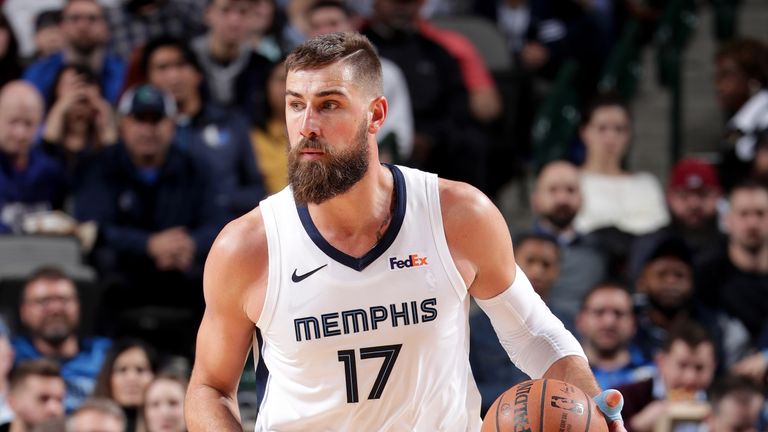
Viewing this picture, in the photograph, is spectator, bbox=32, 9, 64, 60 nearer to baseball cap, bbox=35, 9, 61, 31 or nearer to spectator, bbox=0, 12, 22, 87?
baseball cap, bbox=35, 9, 61, 31

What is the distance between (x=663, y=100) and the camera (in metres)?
13.2

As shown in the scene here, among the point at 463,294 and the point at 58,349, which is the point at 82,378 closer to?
the point at 58,349

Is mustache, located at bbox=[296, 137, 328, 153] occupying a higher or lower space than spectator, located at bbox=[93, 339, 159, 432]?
higher

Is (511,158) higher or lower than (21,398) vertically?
higher

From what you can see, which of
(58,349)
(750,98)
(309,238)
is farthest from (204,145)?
(309,238)

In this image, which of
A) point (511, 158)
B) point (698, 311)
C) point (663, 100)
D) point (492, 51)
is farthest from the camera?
point (663, 100)

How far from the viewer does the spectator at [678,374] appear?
882 cm

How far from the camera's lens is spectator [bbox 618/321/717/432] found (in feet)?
28.9

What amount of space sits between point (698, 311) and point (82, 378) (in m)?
3.92

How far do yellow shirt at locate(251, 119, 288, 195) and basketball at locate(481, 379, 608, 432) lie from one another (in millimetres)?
5829

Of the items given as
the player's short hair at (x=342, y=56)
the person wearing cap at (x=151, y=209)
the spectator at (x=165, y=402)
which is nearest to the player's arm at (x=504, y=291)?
the player's short hair at (x=342, y=56)

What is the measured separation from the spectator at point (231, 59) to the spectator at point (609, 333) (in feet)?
9.70

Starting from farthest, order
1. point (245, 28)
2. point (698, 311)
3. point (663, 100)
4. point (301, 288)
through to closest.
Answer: point (663, 100), point (245, 28), point (698, 311), point (301, 288)

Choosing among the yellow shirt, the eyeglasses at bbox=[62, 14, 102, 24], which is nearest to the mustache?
the yellow shirt
